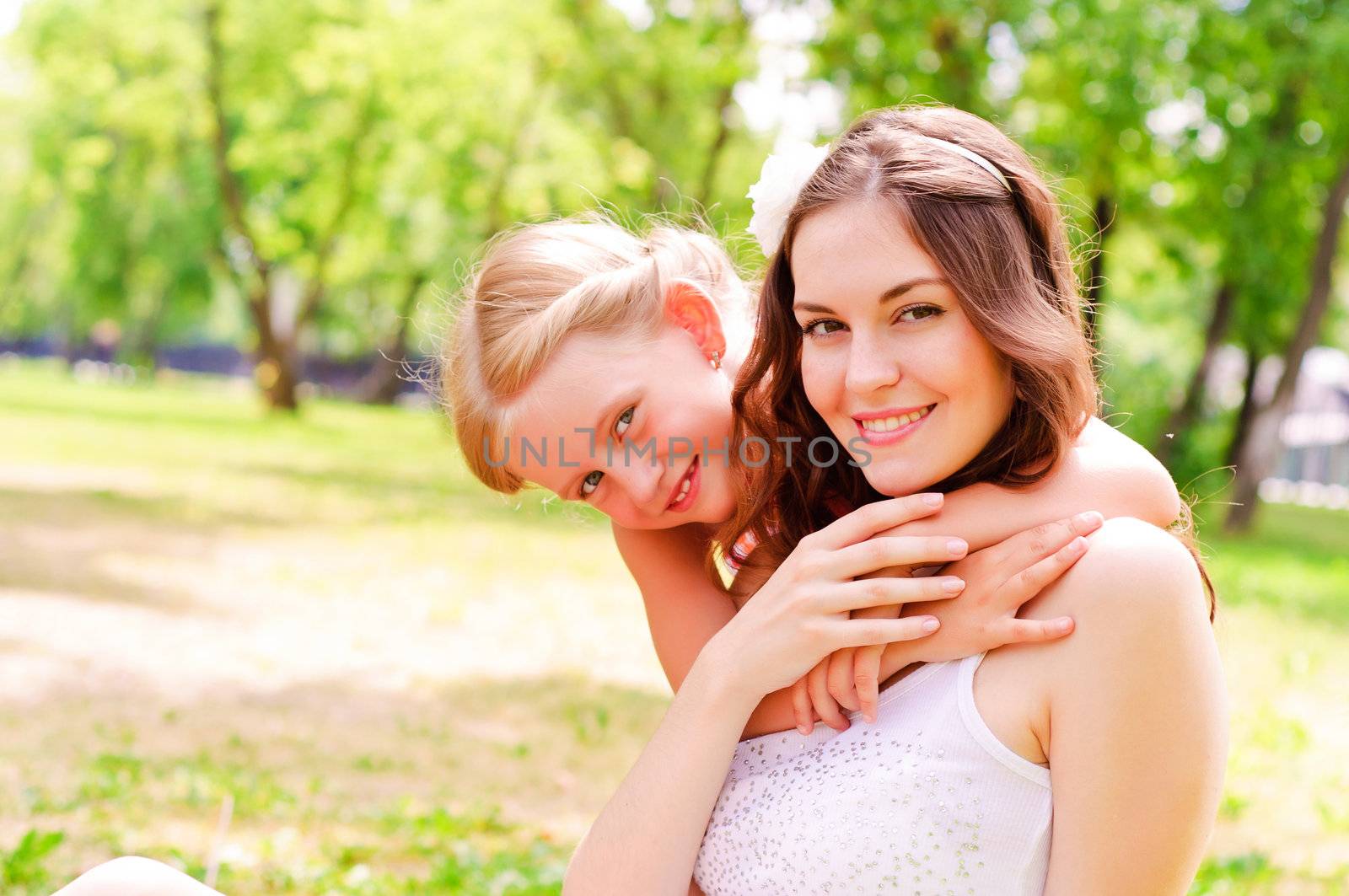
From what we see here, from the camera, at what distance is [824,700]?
1791mm

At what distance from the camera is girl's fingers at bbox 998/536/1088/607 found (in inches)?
62.6

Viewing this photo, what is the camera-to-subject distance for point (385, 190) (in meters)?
28.5

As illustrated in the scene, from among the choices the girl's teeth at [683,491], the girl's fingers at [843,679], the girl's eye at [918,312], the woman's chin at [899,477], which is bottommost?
the girl's teeth at [683,491]

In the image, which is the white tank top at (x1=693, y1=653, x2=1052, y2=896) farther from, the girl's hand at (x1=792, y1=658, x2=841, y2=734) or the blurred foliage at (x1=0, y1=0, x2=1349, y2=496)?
the blurred foliage at (x1=0, y1=0, x2=1349, y2=496)

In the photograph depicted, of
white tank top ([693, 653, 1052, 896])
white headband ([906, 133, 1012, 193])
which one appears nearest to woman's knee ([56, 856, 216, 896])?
white tank top ([693, 653, 1052, 896])

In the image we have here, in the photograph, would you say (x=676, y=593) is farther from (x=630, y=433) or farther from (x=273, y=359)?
(x=273, y=359)

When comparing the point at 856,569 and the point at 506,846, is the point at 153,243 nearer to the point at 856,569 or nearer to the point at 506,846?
the point at 506,846

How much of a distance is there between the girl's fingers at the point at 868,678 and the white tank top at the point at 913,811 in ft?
0.08

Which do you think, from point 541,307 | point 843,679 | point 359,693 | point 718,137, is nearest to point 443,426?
point 541,307

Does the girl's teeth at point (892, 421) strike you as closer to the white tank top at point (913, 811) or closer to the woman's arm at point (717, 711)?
the woman's arm at point (717, 711)

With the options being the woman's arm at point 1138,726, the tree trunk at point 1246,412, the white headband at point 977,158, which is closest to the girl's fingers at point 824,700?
the woman's arm at point 1138,726

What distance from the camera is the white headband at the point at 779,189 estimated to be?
1.98 metres

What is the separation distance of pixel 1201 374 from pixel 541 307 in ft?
56.0

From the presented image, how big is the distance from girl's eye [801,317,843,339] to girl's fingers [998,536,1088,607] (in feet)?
1.43
